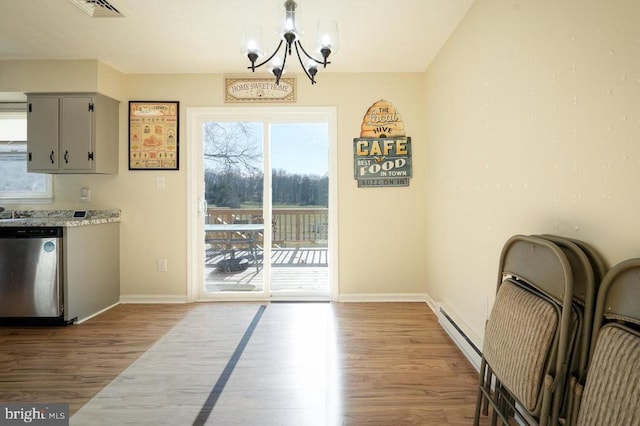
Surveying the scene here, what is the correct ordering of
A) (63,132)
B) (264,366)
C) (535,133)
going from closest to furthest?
(535,133) → (264,366) → (63,132)

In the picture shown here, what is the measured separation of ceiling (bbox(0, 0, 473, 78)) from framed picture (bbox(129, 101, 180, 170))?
40 cm

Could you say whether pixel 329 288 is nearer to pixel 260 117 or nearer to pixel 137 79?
pixel 260 117

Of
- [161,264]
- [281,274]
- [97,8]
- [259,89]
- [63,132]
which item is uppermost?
[97,8]

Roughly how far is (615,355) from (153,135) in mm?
3764

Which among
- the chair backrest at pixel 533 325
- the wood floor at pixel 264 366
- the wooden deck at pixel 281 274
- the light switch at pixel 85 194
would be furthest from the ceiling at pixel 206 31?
the wood floor at pixel 264 366

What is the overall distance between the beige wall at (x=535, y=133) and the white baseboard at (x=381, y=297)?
0.55m

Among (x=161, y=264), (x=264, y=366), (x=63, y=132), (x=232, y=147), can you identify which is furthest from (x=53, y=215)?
(x=264, y=366)

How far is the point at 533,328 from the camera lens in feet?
3.49

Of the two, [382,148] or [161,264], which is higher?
[382,148]

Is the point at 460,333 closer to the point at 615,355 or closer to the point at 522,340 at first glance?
the point at 522,340

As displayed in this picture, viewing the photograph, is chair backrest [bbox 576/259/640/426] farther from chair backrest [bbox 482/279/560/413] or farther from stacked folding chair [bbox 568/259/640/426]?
chair backrest [bbox 482/279/560/413]

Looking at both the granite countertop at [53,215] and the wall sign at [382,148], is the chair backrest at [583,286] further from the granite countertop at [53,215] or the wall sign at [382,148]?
the granite countertop at [53,215]

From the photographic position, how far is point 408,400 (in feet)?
5.53

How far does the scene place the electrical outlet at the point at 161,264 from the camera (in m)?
3.26
